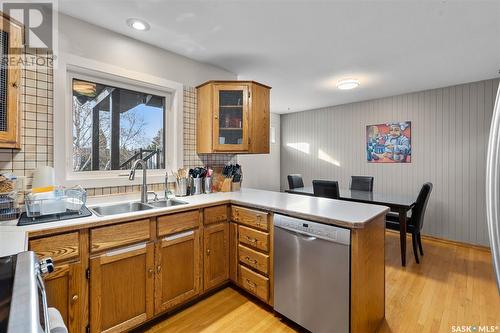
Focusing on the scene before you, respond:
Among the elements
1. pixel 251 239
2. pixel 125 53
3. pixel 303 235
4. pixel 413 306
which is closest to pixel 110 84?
pixel 125 53

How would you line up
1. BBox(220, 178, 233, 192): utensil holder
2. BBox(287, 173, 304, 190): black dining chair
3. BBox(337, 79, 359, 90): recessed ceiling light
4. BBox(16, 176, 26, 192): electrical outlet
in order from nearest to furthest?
BBox(16, 176, 26, 192): electrical outlet < BBox(220, 178, 233, 192): utensil holder < BBox(337, 79, 359, 90): recessed ceiling light < BBox(287, 173, 304, 190): black dining chair

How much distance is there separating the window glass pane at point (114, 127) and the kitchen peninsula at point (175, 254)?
1.26 ft

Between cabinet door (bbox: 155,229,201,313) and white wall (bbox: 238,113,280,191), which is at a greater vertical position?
white wall (bbox: 238,113,280,191)

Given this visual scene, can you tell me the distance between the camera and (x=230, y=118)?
2.64m

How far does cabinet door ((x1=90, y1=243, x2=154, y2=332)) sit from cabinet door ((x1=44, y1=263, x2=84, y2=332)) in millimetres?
64

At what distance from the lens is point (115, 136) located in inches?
88.0

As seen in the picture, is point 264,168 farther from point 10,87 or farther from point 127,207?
point 10,87

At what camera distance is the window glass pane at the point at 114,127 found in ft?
6.69

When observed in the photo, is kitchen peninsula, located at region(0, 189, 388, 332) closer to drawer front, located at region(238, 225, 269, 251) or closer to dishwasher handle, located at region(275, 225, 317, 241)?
drawer front, located at region(238, 225, 269, 251)

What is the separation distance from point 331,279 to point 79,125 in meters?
2.32

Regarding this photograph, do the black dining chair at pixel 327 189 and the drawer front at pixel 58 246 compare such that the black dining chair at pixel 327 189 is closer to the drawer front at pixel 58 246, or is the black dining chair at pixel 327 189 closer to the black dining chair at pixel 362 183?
the black dining chair at pixel 362 183

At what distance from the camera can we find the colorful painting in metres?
3.91

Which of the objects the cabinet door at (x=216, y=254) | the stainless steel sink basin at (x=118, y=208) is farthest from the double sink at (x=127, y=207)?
the cabinet door at (x=216, y=254)

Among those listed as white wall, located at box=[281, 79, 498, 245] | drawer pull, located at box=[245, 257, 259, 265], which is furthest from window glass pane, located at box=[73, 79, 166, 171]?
white wall, located at box=[281, 79, 498, 245]
